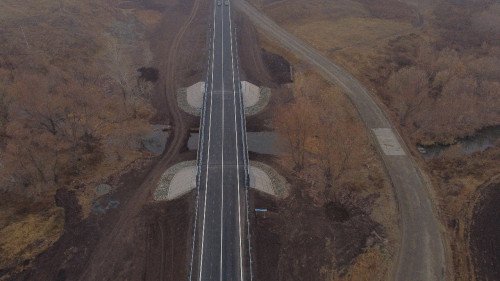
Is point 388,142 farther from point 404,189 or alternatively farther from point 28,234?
point 28,234

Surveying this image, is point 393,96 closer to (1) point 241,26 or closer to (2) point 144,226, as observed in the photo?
(1) point 241,26

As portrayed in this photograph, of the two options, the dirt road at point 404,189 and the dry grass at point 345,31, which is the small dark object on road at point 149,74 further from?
the dry grass at point 345,31

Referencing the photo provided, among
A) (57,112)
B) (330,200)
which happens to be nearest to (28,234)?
(57,112)

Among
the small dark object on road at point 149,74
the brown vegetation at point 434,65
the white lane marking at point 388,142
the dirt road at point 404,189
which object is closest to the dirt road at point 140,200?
the small dark object on road at point 149,74

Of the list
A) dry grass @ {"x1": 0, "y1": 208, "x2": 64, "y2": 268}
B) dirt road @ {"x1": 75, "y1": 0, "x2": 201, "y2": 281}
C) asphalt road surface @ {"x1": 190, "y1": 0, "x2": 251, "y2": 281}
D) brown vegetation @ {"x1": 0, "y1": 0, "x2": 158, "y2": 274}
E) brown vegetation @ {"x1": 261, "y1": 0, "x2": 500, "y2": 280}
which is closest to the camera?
asphalt road surface @ {"x1": 190, "y1": 0, "x2": 251, "y2": 281}

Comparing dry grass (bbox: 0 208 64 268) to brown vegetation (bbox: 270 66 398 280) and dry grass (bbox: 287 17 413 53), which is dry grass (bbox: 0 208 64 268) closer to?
brown vegetation (bbox: 270 66 398 280)

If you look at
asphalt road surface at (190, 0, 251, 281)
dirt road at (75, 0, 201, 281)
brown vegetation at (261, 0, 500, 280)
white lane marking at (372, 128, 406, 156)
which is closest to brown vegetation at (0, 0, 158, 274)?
dirt road at (75, 0, 201, 281)
